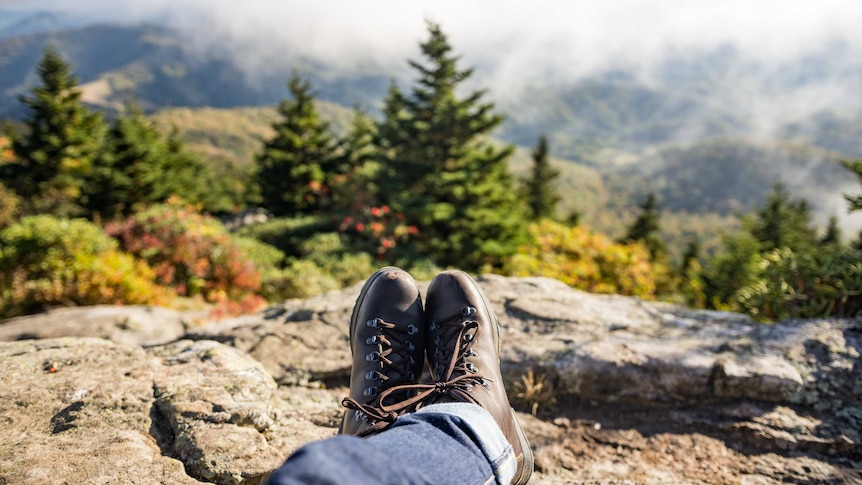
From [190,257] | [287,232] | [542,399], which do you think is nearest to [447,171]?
[287,232]

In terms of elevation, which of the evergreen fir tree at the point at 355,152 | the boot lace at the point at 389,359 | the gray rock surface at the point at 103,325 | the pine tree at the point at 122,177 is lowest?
the gray rock surface at the point at 103,325

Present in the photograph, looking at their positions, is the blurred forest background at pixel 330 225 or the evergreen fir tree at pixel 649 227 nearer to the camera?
the blurred forest background at pixel 330 225

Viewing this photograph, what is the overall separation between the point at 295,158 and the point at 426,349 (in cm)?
1375

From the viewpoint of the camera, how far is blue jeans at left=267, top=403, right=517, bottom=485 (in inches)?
33.5

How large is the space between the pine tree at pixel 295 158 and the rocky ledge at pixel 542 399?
12376 mm

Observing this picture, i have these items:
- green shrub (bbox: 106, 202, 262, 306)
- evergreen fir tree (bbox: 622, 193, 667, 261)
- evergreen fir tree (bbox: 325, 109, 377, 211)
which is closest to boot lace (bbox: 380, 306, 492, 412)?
green shrub (bbox: 106, 202, 262, 306)

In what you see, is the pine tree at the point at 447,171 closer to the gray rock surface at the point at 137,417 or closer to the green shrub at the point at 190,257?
the green shrub at the point at 190,257

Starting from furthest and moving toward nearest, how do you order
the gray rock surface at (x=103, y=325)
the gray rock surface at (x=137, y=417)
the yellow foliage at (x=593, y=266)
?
the yellow foliage at (x=593, y=266) < the gray rock surface at (x=103, y=325) < the gray rock surface at (x=137, y=417)

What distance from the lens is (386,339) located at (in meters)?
2.02

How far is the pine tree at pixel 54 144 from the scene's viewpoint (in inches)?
587

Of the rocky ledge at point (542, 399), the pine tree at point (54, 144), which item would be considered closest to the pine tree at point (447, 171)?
the rocky ledge at point (542, 399)

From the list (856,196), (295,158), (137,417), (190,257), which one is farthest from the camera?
(295,158)

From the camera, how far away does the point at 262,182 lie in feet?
48.9

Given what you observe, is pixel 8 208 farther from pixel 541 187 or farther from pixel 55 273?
pixel 541 187
